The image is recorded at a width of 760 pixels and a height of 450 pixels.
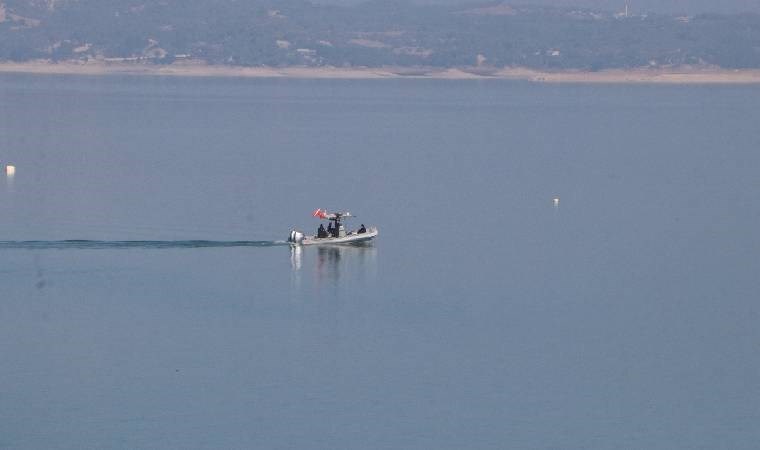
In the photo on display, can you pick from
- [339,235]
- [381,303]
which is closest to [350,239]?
[339,235]

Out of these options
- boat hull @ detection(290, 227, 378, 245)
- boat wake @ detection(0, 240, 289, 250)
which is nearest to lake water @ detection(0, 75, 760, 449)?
boat wake @ detection(0, 240, 289, 250)

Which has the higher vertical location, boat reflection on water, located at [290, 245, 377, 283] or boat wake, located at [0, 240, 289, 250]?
boat wake, located at [0, 240, 289, 250]

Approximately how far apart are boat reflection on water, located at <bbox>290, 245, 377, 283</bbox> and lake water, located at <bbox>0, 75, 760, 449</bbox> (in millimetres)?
131

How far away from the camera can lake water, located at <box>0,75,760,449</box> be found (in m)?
27.2

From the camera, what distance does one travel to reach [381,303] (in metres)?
36.6

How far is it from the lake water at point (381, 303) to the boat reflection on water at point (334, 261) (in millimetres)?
131

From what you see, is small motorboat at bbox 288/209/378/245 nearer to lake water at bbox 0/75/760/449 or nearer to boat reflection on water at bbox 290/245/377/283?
boat reflection on water at bbox 290/245/377/283

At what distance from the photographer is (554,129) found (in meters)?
100

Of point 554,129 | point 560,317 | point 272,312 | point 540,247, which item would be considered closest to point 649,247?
point 540,247

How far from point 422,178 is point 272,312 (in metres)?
28.6

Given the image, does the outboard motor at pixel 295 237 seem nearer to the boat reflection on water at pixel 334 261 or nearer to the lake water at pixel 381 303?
the boat reflection on water at pixel 334 261

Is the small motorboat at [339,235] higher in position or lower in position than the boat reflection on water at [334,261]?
higher

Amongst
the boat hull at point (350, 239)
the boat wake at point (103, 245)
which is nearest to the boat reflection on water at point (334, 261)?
the boat hull at point (350, 239)

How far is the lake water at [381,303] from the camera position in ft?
89.3
